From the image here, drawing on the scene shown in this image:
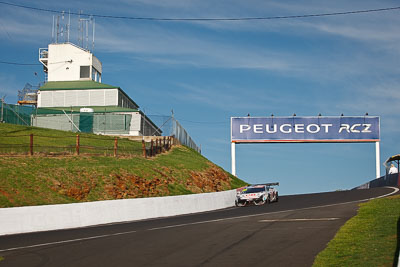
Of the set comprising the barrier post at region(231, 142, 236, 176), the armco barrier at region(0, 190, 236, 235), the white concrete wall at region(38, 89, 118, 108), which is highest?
the white concrete wall at region(38, 89, 118, 108)

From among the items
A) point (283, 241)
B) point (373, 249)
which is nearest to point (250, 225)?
point (283, 241)

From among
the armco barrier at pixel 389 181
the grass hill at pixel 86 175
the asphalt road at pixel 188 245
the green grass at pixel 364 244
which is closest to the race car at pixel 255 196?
the grass hill at pixel 86 175

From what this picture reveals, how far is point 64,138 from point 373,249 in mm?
36384

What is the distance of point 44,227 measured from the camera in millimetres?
23109

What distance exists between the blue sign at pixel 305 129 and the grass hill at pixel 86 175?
12.9 m

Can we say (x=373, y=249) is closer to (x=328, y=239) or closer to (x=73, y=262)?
(x=328, y=239)

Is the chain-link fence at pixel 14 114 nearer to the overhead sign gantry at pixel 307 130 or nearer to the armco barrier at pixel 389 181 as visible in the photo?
the overhead sign gantry at pixel 307 130

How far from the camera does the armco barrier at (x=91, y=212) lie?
22.2m

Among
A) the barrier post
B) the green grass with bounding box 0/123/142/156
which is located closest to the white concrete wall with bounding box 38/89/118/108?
the barrier post

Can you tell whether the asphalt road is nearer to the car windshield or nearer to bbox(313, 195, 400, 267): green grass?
bbox(313, 195, 400, 267): green grass

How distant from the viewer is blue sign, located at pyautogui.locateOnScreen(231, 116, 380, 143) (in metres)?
62.8

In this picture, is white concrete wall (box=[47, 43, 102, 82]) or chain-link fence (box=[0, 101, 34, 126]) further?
white concrete wall (box=[47, 43, 102, 82])

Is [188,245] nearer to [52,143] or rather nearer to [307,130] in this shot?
[52,143]

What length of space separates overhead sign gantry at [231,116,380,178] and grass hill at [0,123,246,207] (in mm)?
12782
